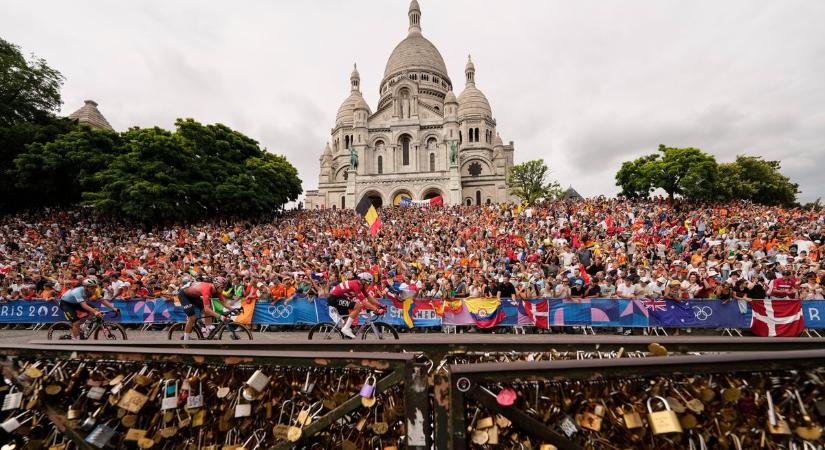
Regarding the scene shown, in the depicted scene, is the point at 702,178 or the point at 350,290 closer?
the point at 350,290

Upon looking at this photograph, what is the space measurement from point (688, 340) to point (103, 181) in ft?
124

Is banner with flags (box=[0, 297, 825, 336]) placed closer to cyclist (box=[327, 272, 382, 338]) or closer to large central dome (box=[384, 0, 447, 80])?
cyclist (box=[327, 272, 382, 338])

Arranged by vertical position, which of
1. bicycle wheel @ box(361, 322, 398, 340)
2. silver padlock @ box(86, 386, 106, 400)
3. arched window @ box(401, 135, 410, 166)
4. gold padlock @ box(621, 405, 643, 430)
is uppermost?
arched window @ box(401, 135, 410, 166)

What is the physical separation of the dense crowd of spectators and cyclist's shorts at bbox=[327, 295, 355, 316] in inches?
181

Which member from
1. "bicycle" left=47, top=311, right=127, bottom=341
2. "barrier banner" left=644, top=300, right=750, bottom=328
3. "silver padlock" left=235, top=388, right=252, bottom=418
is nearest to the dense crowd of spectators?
"barrier banner" left=644, top=300, right=750, bottom=328

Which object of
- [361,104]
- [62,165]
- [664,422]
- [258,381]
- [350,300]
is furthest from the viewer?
[361,104]

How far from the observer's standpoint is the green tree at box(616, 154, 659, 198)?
143ft

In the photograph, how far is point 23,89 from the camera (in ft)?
114

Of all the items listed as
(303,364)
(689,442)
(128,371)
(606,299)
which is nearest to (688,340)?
(689,442)

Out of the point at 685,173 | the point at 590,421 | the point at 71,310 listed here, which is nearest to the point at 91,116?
the point at 71,310

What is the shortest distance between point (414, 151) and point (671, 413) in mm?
56919

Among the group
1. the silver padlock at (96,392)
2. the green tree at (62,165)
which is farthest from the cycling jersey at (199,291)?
the green tree at (62,165)

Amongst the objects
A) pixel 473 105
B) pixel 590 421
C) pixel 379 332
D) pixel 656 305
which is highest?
pixel 473 105

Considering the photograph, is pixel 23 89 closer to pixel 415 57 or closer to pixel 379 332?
pixel 379 332
